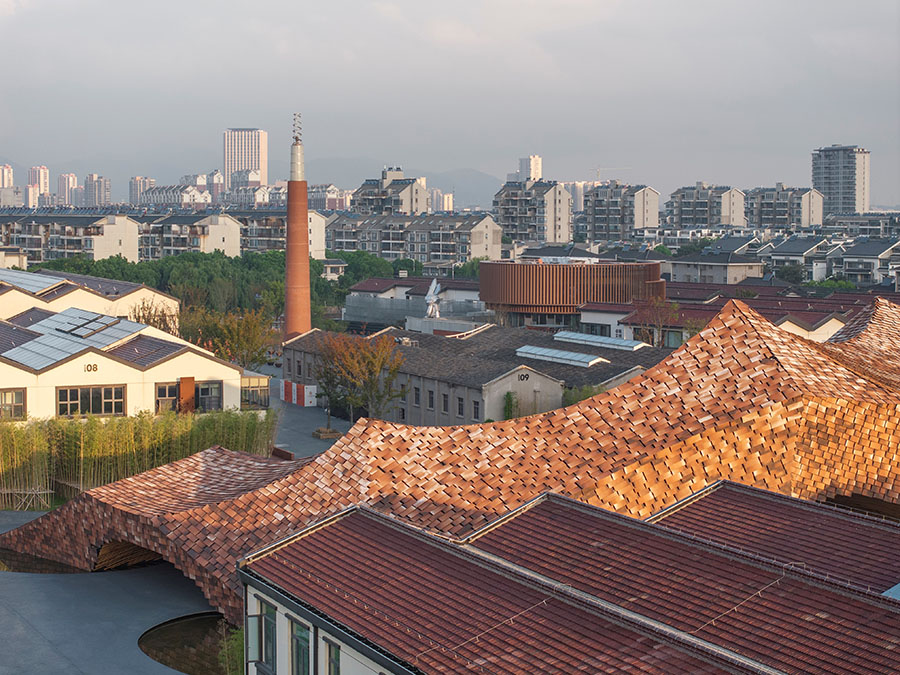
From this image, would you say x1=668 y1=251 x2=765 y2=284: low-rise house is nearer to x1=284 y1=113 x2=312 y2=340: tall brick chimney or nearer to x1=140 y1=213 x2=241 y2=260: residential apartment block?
x1=140 y1=213 x2=241 y2=260: residential apartment block

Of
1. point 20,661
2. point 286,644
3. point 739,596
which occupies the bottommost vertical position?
point 20,661

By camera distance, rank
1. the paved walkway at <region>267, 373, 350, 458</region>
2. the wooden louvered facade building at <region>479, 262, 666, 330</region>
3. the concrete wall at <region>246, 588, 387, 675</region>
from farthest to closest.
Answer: the wooden louvered facade building at <region>479, 262, 666, 330</region> < the paved walkway at <region>267, 373, 350, 458</region> < the concrete wall at <region>246, 588, 387, 675</region>

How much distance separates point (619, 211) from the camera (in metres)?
162

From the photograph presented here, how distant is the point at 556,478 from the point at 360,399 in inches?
894

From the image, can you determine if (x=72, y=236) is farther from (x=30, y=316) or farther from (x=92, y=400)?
(x=92, y=400)

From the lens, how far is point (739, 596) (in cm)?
1448

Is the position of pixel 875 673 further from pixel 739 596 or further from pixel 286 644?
pixel 286 644

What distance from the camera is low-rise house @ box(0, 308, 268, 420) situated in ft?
111

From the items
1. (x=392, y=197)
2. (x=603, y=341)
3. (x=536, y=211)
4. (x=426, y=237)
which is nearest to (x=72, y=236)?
(x=426, y=237)

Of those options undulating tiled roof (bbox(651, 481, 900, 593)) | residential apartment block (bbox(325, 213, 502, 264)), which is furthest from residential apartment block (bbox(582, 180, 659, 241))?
undulating tiled roof (bbox(651, 481, 900, 593))

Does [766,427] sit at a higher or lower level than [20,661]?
higher

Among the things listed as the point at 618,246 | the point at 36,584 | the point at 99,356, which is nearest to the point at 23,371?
the point at 99,356

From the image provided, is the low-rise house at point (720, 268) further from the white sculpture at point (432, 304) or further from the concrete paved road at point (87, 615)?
the concrete paved road at point (87, 615)

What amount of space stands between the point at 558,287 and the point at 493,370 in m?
24.1
